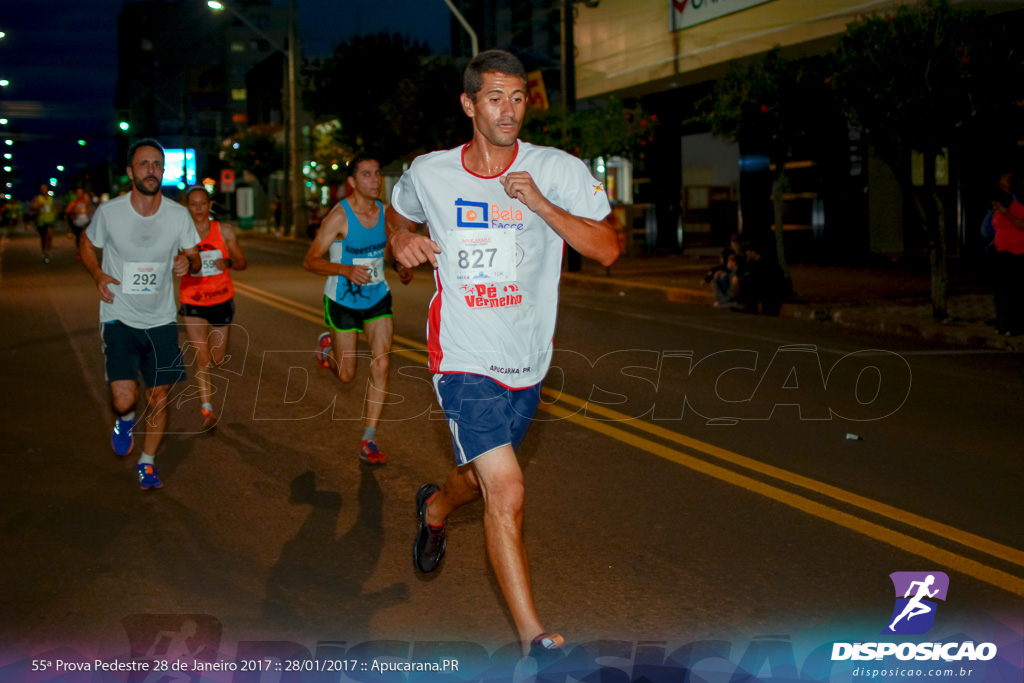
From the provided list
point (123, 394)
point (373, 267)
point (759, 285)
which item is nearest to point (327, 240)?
point (373, 267)

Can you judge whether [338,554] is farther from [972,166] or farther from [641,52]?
[641,52]

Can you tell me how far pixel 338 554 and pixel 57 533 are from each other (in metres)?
1.58

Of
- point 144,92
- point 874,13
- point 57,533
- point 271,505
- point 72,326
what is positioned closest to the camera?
point 57,533

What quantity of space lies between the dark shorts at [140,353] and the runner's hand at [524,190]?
11.9ft

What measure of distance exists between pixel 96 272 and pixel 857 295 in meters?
13.8

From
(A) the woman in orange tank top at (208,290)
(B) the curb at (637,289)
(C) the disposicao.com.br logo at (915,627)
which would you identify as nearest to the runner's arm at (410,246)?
(C) the disposicao.com.br logo at (915,627)

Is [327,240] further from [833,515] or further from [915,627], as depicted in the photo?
[915,627]

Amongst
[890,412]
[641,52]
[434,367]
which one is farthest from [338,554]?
[641,52]

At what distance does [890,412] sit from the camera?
9141 mm

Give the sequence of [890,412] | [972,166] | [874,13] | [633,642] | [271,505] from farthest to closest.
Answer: [972,166]
[874,13]
[890,412]
[271,505]
[633,642]

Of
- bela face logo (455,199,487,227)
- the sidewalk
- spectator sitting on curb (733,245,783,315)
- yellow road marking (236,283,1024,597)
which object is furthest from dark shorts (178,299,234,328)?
spectator sitting on curb (733,245,783,315)

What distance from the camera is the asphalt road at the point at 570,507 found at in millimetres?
4750

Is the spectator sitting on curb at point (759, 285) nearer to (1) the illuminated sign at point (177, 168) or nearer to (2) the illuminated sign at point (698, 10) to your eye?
(2) the illuminated sign at point (698, 10)

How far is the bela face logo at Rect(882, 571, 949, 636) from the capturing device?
4.51 meters
